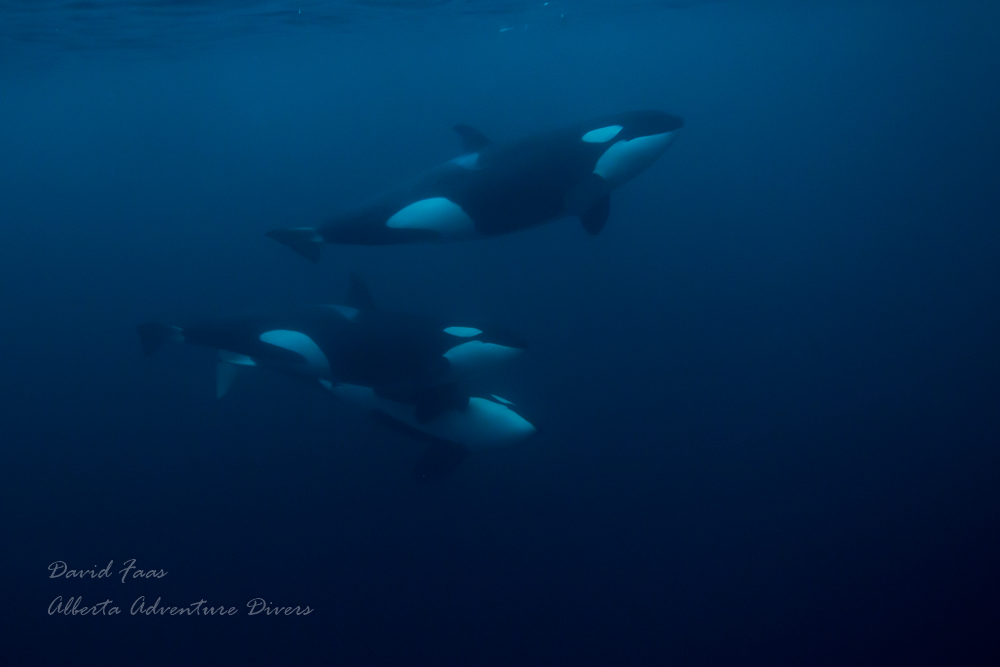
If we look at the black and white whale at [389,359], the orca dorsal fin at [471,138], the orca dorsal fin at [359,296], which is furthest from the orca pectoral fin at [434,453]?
the orca dorsal fin at [471,138]

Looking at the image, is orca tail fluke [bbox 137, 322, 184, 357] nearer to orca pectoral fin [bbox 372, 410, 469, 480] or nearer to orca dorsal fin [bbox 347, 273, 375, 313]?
orca dorsal fin [bbox 347, 273, 375, 313]

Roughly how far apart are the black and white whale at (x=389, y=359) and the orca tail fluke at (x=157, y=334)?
13mm

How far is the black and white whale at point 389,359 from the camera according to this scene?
20.1 feet

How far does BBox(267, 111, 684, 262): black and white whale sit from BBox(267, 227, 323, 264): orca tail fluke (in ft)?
0.03

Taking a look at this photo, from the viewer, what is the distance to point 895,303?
13.1 metres

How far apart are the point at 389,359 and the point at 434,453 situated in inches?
58.3

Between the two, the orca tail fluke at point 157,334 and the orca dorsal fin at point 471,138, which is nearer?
the orca dorsal fin at point 471,138

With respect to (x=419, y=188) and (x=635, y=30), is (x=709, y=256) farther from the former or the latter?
(x=635, y=30)

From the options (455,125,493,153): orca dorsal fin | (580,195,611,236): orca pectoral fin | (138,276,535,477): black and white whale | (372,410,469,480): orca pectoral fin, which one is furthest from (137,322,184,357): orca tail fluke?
(580,195,611,236): orca pectoral fin

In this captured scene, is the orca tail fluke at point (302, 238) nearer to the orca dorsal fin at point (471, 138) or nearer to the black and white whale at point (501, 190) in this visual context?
the black and white whale at point (501, 190)

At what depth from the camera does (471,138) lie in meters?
6.49

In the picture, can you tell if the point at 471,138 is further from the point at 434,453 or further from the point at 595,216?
the point at 434,453

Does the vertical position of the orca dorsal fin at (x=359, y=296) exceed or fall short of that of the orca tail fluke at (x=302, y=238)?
it falls short

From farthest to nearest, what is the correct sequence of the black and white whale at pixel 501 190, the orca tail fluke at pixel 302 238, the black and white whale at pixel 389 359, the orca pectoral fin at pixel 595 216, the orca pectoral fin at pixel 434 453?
the orca pectoral fin at pixel 434 453
the orca pectoral fin at pixel 595 216
the black and white whale at pixel 389 359
the orca tail fluke at pixel 302 238
the black and white whale at pixel 501 190
